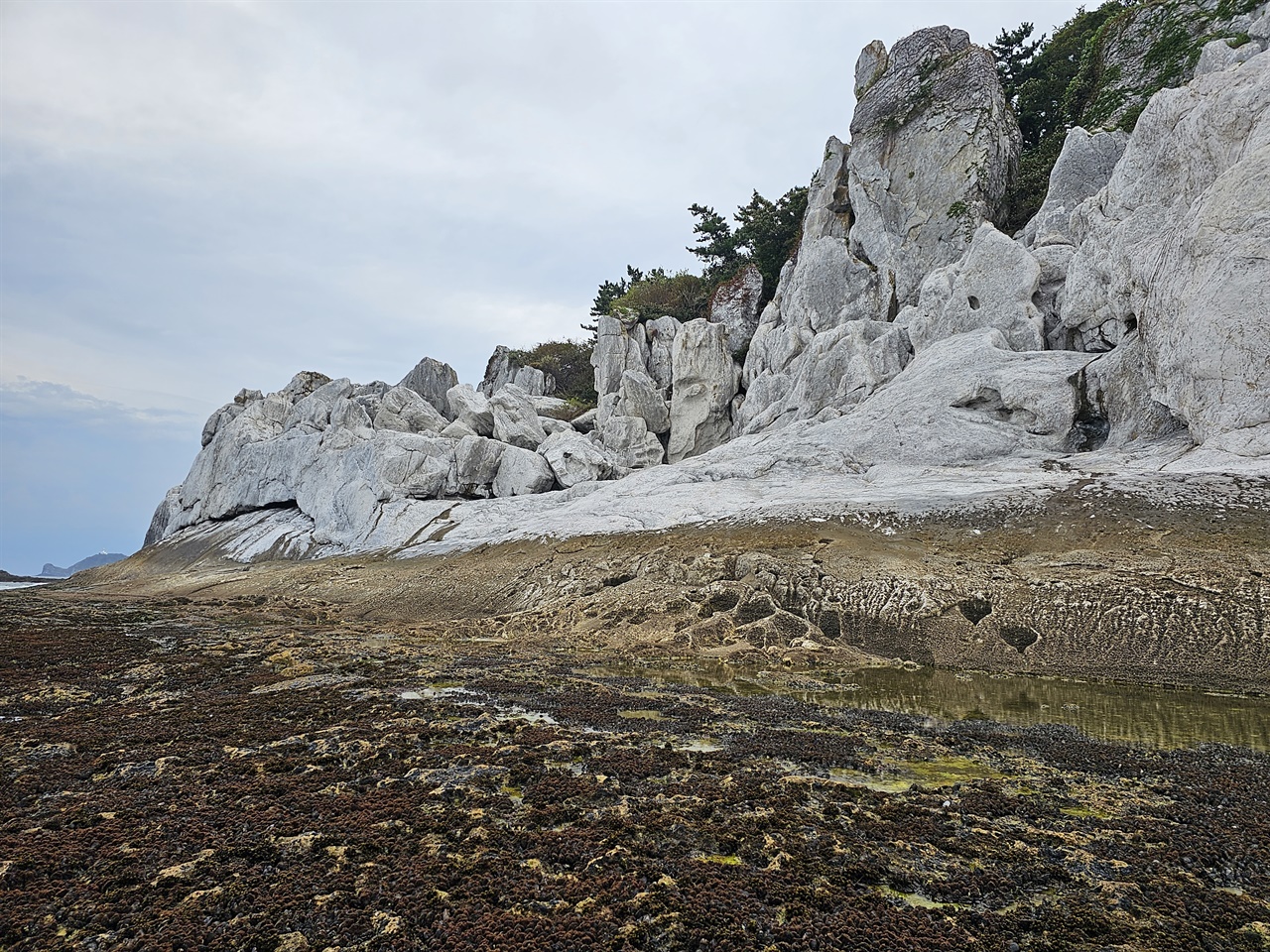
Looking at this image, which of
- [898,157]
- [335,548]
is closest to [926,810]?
[335,548]

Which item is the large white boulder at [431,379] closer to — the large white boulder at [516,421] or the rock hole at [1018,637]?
the large white boulder at [516,421]

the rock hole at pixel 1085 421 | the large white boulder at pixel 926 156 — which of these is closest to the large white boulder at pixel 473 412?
the large white boulder at pixel 926 156

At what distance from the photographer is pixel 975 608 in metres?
21.7

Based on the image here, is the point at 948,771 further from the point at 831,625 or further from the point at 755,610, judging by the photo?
the point at 755,610

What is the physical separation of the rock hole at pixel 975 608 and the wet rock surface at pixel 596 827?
8941 mm

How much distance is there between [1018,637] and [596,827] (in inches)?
674

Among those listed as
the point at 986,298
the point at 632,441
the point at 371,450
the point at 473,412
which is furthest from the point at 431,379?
the point at 986,298

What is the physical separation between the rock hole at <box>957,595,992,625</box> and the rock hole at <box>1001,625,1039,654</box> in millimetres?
833

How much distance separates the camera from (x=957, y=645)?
20.8m

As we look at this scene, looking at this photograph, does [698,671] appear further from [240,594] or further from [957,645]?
[240,594]

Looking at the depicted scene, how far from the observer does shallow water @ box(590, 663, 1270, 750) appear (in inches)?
510

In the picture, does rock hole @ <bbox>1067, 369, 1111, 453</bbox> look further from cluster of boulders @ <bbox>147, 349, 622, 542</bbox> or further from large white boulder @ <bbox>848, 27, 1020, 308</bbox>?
cluster of boulders @ <bbox>147, 349, 622, 542</bbox>

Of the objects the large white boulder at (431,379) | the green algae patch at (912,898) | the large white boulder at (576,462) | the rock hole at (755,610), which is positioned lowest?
the rock hole at (755,610)

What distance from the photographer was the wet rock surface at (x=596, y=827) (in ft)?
20.2
